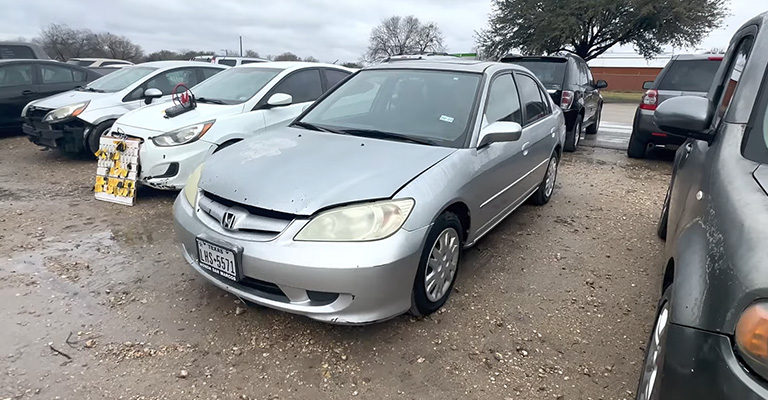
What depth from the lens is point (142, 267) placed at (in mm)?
3398

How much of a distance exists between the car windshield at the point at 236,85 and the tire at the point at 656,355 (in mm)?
4644

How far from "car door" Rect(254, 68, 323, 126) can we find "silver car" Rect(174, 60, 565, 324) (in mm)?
1753

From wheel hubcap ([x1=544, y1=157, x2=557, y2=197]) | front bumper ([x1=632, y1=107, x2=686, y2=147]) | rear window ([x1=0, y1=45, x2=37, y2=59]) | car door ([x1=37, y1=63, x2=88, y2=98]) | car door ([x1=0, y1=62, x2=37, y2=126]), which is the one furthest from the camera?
rear window ([x1=0, y1=45, x2=37, y2=59])

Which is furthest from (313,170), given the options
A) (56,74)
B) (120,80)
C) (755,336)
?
(56,74)

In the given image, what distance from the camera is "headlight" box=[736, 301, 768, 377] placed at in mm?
1146

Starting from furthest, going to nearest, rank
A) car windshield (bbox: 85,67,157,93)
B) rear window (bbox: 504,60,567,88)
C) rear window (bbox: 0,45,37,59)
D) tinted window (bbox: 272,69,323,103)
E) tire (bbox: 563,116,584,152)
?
rear window (bbox: 0,45,37,59) → tire (bbox: 563,116,584,152) → rear window (bbox: 504,60,567,88) → car windshield (bbox: 85,67,157,93) → tinted window (bbox: 272,69,323,103)

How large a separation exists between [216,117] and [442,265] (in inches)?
131

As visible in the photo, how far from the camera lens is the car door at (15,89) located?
7996 millimetres

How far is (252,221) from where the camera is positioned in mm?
2371

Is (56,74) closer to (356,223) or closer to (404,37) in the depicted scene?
(356,223)

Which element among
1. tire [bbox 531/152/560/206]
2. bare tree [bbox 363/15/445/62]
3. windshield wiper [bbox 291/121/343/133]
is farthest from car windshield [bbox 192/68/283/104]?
bare tree [bbox 363/15/445/62]

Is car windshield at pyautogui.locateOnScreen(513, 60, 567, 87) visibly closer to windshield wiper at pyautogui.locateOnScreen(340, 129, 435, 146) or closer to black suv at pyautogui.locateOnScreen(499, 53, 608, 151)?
black suv at pyautogui.locateOnScreen(499, 53, 608, 151)

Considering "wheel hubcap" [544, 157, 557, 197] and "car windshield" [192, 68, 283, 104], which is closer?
"wheel hubcap" [544, 157, 557, 197]

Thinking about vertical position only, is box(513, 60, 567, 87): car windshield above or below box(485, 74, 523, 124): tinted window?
above
